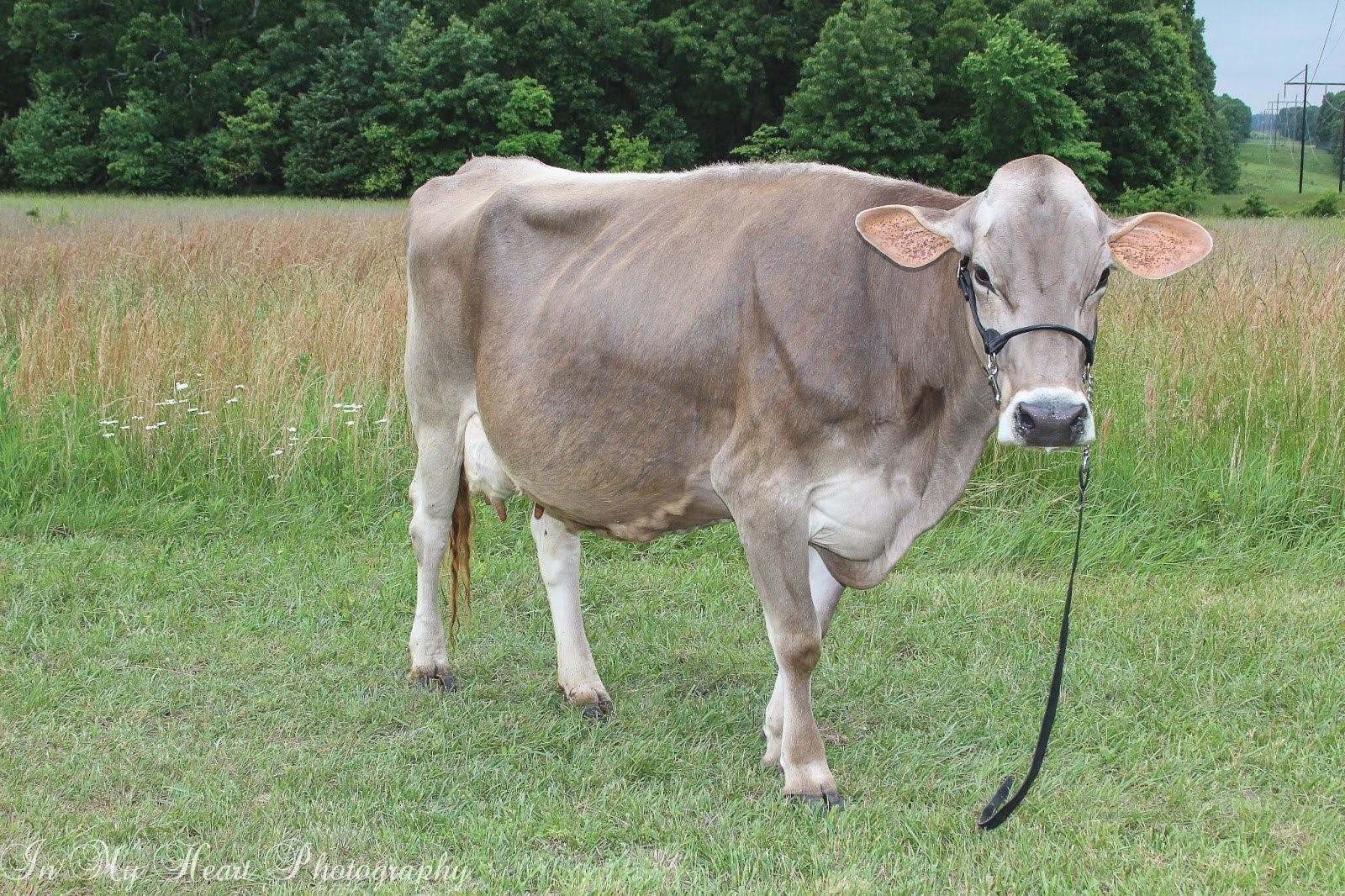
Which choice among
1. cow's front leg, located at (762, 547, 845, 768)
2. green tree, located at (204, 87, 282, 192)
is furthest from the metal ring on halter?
green tree, located at (204, 87, 282, 192)

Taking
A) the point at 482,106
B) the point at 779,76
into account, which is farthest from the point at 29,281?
the point at 779,76

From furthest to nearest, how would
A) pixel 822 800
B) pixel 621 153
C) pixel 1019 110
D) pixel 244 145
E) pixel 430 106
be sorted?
pixel 244 145 → pixel 430 106 → pixel 621 153 → pixel 1019 110 → pixel 822 800

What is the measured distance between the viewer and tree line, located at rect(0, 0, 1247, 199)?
39.3 m

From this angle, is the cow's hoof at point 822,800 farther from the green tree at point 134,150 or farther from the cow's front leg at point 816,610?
the green tree at point 134,150

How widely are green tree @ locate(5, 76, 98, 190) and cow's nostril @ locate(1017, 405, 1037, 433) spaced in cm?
4385

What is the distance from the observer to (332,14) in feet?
138

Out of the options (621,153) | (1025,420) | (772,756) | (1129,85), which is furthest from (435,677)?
(1129,85)

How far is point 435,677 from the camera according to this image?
4.64 meters

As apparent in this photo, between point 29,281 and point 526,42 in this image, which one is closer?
point 29,281

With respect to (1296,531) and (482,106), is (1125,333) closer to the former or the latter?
(1296,531)

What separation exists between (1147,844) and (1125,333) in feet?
15.6

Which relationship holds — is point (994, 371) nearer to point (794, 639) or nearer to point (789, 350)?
point (789, 350)

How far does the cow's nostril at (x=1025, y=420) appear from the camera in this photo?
280cm

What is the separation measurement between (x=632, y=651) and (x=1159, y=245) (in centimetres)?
264
